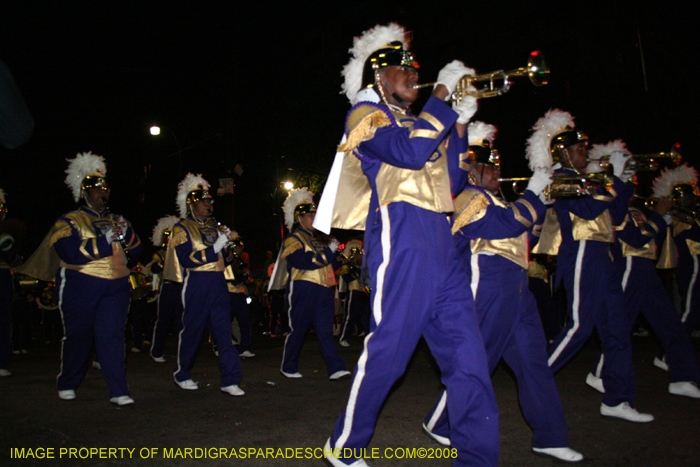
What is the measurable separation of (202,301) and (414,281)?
12.6ft

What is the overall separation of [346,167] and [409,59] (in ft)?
2.41

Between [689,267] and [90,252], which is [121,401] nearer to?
[90,252]

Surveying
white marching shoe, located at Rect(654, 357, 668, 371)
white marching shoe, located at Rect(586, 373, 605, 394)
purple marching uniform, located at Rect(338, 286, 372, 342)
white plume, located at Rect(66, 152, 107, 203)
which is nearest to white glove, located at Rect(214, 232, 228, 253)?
white plume, located at Rect(66, 152, 107, 203)

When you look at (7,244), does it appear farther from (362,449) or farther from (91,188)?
(362,449)

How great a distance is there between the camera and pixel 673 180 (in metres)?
7.43

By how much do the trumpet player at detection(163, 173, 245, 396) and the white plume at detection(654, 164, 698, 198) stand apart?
230 inches

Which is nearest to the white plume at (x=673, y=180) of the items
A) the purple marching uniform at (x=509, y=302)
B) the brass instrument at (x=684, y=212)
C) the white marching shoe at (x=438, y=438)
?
the brass instrument at (x=684, y=212)

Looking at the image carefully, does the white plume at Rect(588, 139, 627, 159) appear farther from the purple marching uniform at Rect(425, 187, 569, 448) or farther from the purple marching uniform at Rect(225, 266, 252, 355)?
the purple marching uniform at Rect(225, 266, 252, 355)

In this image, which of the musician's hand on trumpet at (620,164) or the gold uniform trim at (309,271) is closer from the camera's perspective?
the musician's hand on trumpet at (620,164)

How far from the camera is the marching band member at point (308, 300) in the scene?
6.88 meters

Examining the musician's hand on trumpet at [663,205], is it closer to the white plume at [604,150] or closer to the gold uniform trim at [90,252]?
the white plume at [604,150]

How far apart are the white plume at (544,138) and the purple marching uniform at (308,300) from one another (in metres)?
3.26

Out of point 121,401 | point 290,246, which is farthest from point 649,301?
point 121,401

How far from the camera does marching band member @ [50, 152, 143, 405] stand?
5.28m
